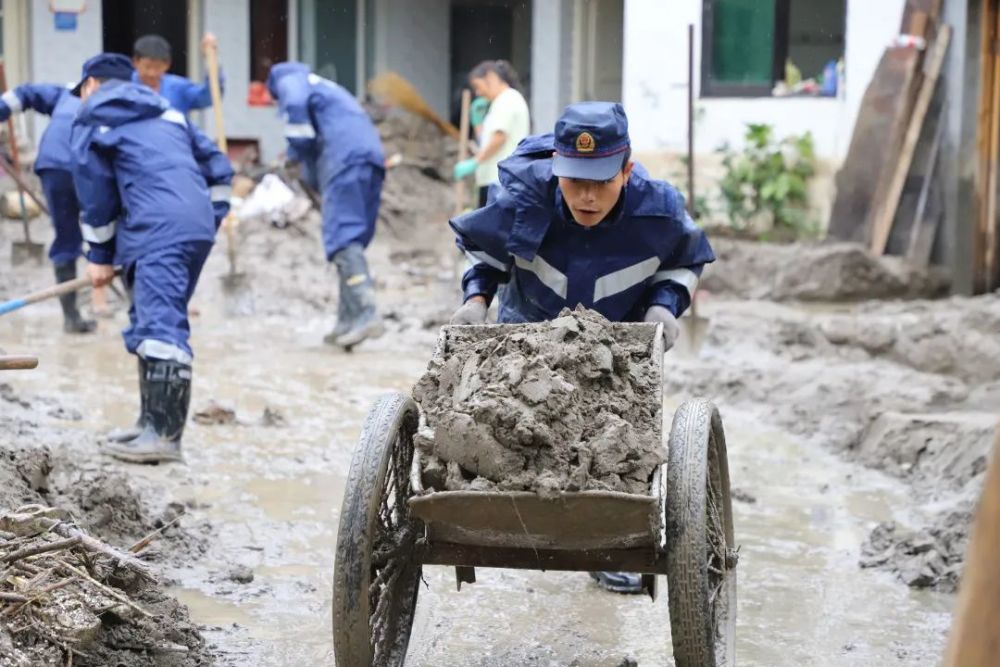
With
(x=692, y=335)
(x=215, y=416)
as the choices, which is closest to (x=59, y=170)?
(x=215, y=416)

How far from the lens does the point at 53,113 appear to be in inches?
376

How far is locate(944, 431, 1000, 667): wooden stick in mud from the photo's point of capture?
4.24ft

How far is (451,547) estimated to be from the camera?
338cm

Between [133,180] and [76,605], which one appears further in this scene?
[133,180]

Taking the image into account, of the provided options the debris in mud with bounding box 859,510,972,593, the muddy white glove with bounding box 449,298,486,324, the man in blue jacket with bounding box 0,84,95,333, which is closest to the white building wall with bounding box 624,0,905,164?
the man in blue jacket with bounding box 0,84,95,333

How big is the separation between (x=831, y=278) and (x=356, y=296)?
4341mm

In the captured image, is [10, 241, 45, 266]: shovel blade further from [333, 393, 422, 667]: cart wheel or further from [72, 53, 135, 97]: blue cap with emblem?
[333, 393, 422, 667]: cart wheel

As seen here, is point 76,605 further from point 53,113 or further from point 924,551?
point 53,113

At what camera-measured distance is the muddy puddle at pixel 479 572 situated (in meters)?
4.20

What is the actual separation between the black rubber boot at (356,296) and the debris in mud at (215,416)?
2.38 meters

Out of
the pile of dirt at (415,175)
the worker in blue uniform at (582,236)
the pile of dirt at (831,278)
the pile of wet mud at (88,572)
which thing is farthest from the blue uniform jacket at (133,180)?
the pile of dirt at (415,175)

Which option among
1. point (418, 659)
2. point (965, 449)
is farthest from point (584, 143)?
point (965, 449)

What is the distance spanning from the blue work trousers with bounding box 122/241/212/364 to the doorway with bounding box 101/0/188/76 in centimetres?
1167

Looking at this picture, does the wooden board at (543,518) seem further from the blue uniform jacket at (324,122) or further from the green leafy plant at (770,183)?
the green leafy plant at (770,183)
